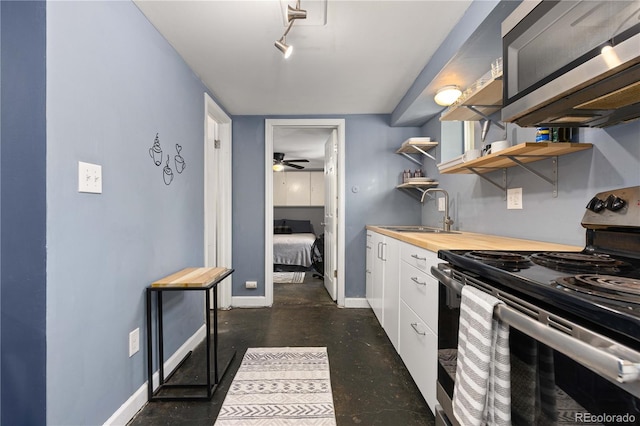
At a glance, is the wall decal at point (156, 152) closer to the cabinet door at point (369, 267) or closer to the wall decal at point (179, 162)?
the wall decal at point (179, 162)

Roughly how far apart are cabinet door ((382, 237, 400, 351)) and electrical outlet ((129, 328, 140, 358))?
1610mm

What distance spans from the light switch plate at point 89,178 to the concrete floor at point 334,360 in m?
1.22

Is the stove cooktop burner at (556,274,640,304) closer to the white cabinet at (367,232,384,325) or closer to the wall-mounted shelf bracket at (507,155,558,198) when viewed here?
the wall-mounted shelf bracket at (507,155,558,198)

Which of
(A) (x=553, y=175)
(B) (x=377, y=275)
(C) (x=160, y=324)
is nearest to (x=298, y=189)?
(B) (x=377, y=275)

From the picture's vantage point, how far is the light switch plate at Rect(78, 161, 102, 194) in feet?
3.92

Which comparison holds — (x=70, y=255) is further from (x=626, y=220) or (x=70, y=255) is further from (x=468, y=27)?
(x=468, y=27)

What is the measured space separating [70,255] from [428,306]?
1.60 m

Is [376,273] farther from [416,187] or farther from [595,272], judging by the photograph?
[595,272]

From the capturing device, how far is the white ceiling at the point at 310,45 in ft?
5.28

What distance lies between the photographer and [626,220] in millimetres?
980

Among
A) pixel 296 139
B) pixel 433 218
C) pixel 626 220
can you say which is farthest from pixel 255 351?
pixel 296 139

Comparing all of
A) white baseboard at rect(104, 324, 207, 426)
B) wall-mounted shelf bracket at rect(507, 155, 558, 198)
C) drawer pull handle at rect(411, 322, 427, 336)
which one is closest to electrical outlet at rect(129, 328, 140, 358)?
white baseboard at rect(104, 324, 207, 426)

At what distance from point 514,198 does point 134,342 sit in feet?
7.58
